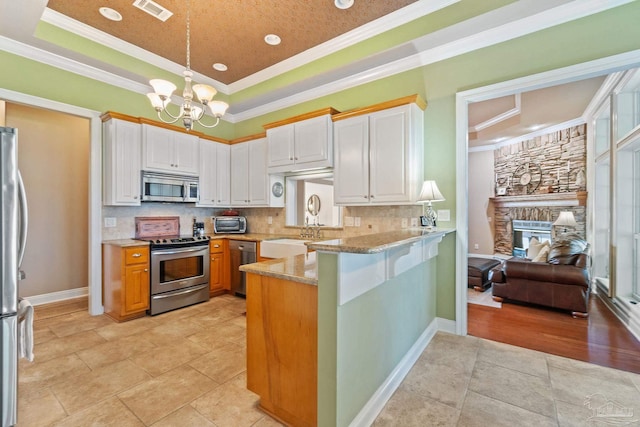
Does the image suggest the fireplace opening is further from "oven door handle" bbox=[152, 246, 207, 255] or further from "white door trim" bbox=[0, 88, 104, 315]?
"white door trim" bbox=[0, 88, 104, 315]

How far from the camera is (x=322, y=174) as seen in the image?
414cm

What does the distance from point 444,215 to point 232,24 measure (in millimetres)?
3156

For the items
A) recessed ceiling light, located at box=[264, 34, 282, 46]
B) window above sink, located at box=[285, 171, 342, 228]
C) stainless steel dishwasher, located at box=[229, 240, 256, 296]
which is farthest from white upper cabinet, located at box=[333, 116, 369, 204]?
stainless steel dishwasher, located at box=[229, 240, 256, 296]

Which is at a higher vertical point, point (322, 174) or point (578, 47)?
point (578, 47)

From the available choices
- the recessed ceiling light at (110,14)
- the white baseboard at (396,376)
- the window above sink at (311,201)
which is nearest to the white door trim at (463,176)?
the white baseboard at (396,376)

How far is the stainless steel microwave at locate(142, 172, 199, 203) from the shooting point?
12.6 feet

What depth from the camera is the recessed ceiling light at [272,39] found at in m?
3.35

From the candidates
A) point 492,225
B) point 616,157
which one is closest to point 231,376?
point 616,157

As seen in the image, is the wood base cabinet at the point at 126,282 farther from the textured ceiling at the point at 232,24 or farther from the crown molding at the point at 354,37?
the crown molding at the point at 354,37

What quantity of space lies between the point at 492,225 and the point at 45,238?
9302 millimetres

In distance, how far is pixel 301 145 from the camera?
152 inches

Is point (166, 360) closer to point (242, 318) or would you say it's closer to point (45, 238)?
point (242, 318)

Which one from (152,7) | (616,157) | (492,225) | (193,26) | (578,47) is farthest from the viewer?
(492,225)

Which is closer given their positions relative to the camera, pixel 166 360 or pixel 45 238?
pixel 166 360
